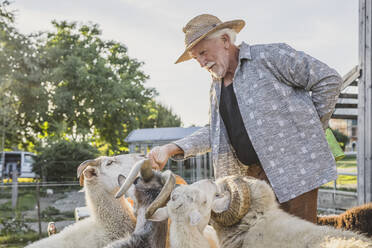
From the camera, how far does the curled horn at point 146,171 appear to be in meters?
2.81

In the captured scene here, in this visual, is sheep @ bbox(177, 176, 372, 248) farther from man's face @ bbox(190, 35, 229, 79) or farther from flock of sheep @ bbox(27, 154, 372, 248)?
man's face @ bbox(190, 35, 229, 79)

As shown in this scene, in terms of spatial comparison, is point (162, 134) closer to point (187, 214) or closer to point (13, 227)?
point (13, 227)

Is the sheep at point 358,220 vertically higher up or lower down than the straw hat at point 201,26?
lower down

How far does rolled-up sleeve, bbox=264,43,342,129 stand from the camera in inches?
111

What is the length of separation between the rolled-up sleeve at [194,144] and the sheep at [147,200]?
46 cm

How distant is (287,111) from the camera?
284 cm

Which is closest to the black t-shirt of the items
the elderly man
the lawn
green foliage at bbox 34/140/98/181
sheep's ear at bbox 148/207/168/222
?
the elderly man

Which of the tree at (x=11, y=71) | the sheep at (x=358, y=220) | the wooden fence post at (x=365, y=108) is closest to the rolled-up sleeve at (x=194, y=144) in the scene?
the sheep at (x=358, y=220)

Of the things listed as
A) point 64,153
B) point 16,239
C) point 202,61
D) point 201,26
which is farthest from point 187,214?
point 64,153

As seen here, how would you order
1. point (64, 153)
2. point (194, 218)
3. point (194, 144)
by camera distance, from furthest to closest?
point (64, 153) → point (194, 144) → point (194, 218)

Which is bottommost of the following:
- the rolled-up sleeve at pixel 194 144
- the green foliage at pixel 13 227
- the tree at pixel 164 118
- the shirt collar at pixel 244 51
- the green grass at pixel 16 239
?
the green grass at pixel 16 239

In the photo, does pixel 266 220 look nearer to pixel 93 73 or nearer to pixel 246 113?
pixel 246 113

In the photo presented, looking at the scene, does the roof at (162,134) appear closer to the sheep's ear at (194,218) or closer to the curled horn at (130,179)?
the curled horn at (130,179)

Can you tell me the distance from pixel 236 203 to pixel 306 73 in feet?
3.37
